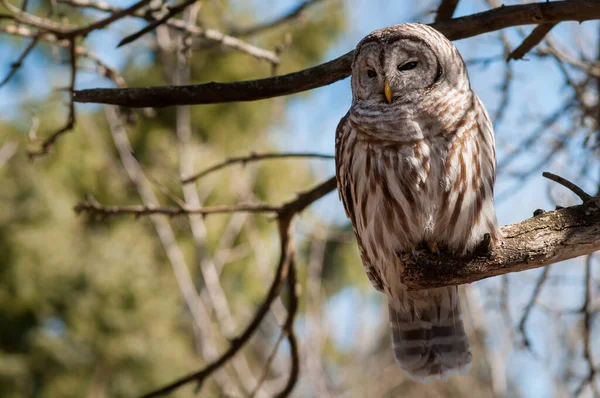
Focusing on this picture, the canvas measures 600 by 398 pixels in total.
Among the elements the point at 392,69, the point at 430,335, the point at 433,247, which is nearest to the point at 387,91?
the point at 392,69

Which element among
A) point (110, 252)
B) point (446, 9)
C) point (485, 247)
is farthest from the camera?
point (110, 252)

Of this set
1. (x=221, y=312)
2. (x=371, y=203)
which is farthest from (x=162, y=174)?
(x=371, y=203)

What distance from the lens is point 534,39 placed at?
3.55 m

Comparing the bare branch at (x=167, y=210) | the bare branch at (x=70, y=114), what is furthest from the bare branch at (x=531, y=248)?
the bare branch at (x=70, y=114)

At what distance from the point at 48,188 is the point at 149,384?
115 inches

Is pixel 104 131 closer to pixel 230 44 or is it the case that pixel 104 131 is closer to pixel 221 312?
pixel 221 312

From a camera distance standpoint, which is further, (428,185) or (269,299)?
(269,299)

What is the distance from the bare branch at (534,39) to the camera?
11.4ft

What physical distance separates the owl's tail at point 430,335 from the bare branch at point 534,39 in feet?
4.09

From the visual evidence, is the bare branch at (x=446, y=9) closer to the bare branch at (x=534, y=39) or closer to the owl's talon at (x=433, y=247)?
the bare branch at (x=534, y=39)

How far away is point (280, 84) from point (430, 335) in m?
1.67

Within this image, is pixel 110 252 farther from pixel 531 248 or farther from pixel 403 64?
pixel 531 248

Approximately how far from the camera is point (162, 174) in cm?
899

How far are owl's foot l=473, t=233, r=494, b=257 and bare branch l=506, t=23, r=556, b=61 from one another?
1.23 m
